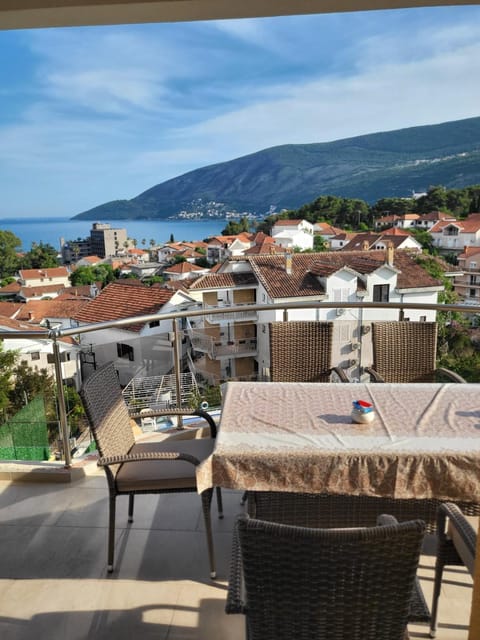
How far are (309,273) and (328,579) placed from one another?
89.4 feet

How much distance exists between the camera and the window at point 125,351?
3.46 meters

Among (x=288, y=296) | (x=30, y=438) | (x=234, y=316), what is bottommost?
(x=288, y=296)

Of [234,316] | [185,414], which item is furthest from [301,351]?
[234,316]

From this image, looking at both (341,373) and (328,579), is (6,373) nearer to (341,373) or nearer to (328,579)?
(341,373)

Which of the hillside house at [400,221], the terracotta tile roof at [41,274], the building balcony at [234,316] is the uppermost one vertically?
the hillside house at [400,221]

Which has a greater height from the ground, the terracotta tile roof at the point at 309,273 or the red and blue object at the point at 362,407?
the red and blue object at the point at 362,407

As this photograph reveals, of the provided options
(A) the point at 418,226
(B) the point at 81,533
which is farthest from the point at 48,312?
(A) the point at 418,226

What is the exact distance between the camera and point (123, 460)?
2.12 metres

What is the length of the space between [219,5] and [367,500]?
2212 mm

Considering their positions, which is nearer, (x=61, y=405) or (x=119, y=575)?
(x=119, y=575)

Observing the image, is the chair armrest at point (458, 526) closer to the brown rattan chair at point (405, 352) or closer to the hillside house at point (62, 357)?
the brown rattan chair at point (405, 352)

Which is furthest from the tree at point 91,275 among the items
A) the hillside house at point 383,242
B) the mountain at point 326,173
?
the mountain at point 326,173

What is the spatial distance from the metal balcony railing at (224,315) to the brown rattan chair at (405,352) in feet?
0.64

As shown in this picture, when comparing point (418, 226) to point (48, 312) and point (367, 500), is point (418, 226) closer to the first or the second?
point (48, 312)
